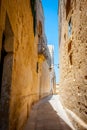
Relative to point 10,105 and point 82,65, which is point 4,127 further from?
point 82,65

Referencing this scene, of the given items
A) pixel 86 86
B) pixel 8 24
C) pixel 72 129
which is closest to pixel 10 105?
pixel 8 24

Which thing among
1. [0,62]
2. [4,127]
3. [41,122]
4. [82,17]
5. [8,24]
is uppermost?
[82,17]

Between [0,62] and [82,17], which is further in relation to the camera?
[82,17]

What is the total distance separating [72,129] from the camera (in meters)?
4.01

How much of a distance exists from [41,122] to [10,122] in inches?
99.6

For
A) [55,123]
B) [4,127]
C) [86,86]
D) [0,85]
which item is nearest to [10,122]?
[4,127]

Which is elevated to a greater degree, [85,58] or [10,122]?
[85,58]

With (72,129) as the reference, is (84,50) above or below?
above

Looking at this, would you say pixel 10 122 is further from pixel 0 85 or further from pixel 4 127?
pixel 0 85

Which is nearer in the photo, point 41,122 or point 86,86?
point 86,86

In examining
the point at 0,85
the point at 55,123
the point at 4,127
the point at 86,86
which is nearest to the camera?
the point at 4,127

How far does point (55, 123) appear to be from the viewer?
4.69m

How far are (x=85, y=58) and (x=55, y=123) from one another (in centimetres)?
212

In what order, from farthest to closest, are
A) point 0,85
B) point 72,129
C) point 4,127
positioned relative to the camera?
point 72,129 → point 0,85 → point 4,127
